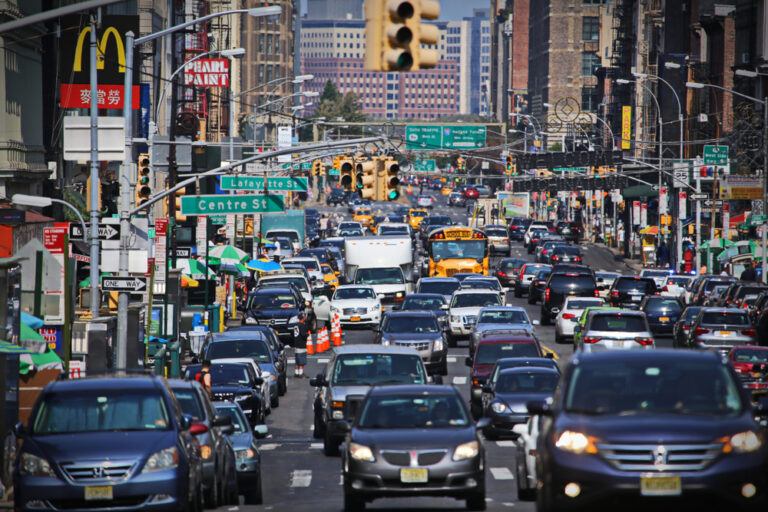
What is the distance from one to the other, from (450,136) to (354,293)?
43.4 metres

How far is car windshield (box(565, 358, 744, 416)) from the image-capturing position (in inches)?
470

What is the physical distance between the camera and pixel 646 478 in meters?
11.0

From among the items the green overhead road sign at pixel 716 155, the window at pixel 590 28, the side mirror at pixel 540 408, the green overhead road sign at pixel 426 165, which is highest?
the window at pixel 590 28

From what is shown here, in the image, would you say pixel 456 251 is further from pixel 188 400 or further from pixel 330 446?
pixel 188 400

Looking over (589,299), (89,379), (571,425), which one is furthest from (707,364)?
(589,299)

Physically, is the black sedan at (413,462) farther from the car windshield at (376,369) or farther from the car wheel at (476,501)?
the car windshield at (376,369)

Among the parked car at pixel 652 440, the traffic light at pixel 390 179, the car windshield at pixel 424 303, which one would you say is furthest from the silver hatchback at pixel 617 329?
the parked car at pixel 652 440

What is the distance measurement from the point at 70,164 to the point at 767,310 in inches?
996

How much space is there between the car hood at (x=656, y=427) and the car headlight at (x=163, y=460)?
13.6ft

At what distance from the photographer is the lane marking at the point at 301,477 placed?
69.7 feet

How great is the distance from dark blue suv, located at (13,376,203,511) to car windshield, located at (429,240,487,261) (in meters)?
45.2

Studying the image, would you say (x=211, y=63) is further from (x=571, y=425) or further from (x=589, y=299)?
(x=571, y=425)

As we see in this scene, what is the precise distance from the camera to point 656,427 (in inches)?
445

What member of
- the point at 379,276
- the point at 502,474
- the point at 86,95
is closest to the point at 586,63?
the point at 379,276
